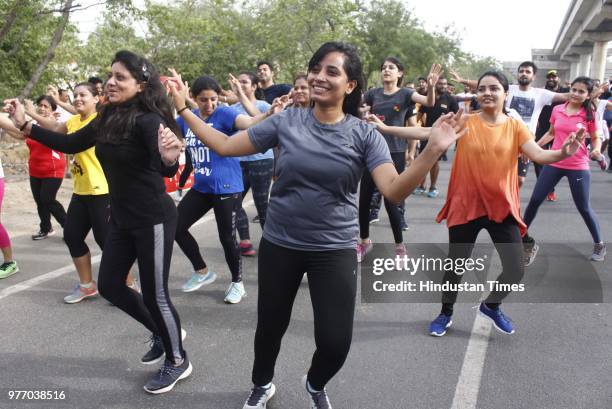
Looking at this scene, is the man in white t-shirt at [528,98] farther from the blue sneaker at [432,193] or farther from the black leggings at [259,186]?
the black leggings at [259,186]

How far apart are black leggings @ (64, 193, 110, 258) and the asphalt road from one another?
591 mm

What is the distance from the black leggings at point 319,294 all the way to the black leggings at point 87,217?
2.13m

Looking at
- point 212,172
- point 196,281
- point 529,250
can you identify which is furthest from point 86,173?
point 529,250

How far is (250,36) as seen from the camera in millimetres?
25266

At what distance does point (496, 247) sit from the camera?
3705 millimetres

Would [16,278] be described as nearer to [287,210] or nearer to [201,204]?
[201,204]

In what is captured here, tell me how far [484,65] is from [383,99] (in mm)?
77703

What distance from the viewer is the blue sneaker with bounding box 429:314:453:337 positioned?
12.6 ft

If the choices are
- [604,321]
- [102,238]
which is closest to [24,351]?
[102,238]

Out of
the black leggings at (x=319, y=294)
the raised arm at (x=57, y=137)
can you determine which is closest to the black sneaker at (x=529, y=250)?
the black leggings at (x=319, y=294)

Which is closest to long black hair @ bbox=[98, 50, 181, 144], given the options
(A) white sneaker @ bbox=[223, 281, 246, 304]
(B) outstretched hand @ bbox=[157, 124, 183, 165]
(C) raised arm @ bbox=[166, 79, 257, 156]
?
(B) outstretched hand @ bbox=[157, 124, 183, 165]

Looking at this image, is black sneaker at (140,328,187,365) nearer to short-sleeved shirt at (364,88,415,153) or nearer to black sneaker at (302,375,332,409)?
black sneaker at (302,375,332,409)

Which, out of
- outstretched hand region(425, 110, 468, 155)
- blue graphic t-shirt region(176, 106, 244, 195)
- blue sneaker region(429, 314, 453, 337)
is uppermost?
outstretched hand region(425, 110, 468, 155)

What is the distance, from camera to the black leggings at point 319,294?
2465mm
